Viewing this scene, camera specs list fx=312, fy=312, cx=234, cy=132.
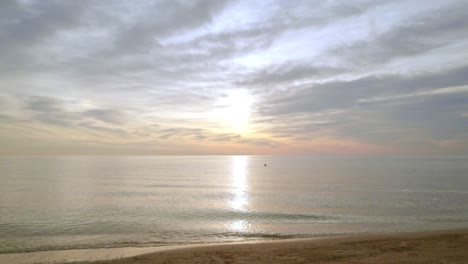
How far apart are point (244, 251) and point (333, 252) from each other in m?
5.55

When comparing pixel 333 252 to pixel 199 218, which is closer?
pixel 333 252

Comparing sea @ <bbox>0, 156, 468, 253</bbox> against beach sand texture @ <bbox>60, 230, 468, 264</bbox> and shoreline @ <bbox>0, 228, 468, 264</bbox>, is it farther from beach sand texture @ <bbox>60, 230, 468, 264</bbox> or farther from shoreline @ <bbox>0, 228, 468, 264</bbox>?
beach sand texture @ <bbox>60, 230, 468, 264</bbox>

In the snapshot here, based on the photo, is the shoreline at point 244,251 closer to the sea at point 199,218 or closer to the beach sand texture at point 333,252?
the beach sand texture at point 333,252

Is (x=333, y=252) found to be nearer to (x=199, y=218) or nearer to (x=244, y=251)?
(x=244, y=251)

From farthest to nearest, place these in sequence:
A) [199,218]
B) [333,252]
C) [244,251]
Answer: [199,218] → [244,251] → [333,252]

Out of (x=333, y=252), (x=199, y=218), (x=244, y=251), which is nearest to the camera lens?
(x=333, y=252)

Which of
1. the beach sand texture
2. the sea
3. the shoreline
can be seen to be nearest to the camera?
the beach sand texture

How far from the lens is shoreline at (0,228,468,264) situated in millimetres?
18609

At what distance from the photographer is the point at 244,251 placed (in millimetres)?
19953

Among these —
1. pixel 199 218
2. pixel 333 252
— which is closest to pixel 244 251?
pixel 333 252

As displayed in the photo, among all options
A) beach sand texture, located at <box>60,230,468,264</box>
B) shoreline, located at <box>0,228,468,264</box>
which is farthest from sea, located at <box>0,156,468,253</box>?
beach sand texture, located at <box>60,230,468,264</box>

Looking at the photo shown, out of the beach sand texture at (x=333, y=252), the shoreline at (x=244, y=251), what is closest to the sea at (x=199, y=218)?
the shoreline at (x=244, y=251)

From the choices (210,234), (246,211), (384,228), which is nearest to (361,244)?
(384,228)

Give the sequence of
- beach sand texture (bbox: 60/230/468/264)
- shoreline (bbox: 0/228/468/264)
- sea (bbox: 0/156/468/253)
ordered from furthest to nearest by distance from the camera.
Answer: sea (bbox: 0/156/468/253) → shoreline (bbox: 0/228/468/264) → beach sand texture (bbox: 60/230/468/264)
